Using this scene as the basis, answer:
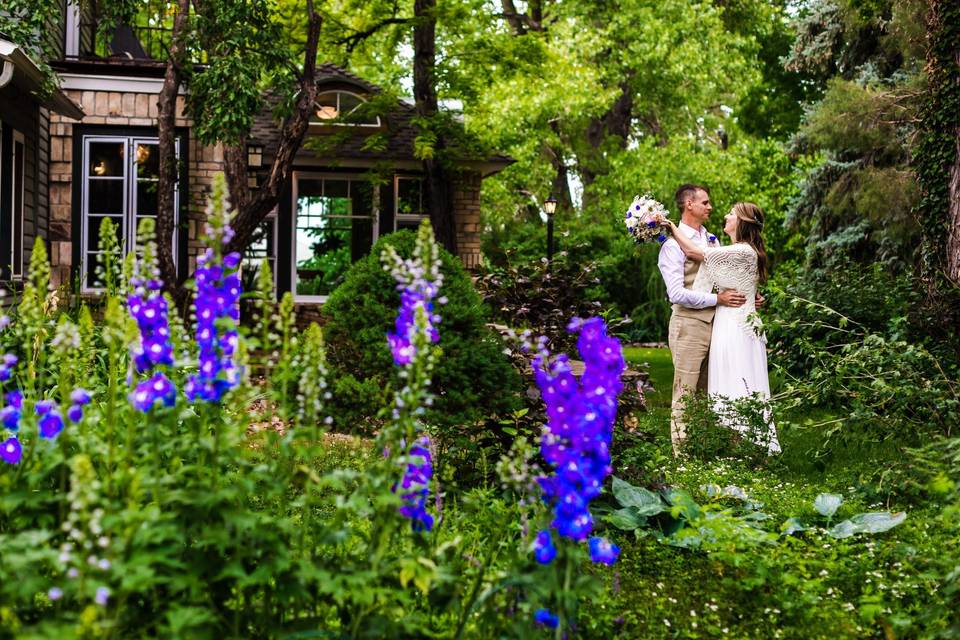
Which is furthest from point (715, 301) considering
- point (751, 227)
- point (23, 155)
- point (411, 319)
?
point (23, 155)

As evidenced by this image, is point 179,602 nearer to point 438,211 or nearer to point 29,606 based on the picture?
point 29,606

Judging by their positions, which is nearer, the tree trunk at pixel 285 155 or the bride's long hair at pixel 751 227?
the bride's long hair at pixel 751 227

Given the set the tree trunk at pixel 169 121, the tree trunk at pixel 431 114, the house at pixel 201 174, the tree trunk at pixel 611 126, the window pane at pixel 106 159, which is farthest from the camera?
the tree trunk at pixel 611 126

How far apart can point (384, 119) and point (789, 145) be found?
6.39 metres

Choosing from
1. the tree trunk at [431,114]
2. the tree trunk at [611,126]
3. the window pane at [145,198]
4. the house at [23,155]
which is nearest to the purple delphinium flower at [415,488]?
the house at [23,155]

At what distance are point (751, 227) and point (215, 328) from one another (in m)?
5.31

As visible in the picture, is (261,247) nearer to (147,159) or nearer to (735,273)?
(147,159)

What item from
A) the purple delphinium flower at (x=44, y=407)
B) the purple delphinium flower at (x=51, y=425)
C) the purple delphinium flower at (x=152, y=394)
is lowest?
the purple delphinium flower at (x=51, y=425)

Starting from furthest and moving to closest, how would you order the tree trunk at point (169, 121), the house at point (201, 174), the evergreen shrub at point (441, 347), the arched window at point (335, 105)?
the arched window at point (335, 105), the house at point (201, 174), the tree trunk at point (169, 121), the evergreen shrub at point (441, 347)

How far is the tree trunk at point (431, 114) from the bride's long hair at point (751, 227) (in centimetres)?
789

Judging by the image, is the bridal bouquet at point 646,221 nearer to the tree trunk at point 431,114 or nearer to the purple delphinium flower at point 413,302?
the purple delphinium flower at point 413,302

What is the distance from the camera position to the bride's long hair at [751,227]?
280 inches

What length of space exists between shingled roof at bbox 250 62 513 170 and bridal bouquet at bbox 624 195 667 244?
8.49 m

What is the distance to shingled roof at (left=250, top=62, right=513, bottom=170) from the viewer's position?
16172 millimetres
